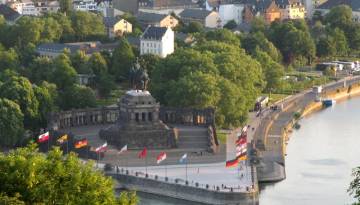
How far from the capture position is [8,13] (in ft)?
423

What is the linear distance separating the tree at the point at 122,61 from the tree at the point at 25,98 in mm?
21586

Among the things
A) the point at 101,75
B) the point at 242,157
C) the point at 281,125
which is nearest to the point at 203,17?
the point at 101,75

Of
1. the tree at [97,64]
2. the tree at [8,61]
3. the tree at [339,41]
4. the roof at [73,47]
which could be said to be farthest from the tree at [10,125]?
the tree at [339,41]

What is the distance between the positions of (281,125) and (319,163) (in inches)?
509

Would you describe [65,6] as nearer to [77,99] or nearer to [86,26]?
[86,26]

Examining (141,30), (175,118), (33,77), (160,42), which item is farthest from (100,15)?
(175,118)

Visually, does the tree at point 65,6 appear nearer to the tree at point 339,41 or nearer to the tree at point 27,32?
the tree at point 27,32

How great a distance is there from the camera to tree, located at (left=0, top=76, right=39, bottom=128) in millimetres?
72875

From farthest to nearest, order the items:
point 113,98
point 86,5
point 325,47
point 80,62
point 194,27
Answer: point 86,5
point 194,27
point 325,47
point 80,62
point 113,98

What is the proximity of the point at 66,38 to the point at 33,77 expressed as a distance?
2311 cm

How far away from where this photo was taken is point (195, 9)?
134 metres

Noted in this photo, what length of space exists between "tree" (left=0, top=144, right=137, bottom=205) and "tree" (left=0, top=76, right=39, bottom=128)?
117 ft

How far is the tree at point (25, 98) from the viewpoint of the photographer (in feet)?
239

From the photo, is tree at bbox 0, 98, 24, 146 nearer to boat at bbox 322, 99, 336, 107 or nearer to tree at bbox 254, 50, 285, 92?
tree at bbox 254, 50, 285, 92
